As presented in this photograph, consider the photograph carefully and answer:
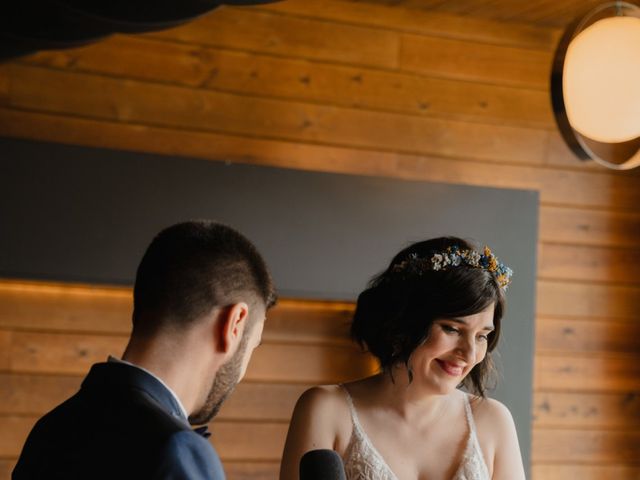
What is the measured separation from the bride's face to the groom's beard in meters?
1.05

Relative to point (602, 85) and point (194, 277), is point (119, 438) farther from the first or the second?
point (602, 85)

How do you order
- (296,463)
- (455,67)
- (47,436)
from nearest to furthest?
(47,436)
(296,463)
(455,67)

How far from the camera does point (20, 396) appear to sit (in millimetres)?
3662

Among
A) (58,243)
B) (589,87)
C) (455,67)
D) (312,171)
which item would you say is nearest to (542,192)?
(455,67)

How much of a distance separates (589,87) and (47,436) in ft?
4.32

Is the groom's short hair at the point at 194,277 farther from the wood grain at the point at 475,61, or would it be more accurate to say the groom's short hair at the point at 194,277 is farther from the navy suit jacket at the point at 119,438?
the wood grain at the point at 475,61

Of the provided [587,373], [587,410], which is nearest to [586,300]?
[587,373]

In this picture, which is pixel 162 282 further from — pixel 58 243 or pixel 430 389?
pixel 58 243

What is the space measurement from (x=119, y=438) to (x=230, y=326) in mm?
248

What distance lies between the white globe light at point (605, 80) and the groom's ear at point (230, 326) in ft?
3.28

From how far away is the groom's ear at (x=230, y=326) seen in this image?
1.38 meters

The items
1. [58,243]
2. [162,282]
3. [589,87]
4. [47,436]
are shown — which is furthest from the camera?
[58,243]

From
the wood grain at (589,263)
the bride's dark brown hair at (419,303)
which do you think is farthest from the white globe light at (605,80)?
the wood grain at (589,263)

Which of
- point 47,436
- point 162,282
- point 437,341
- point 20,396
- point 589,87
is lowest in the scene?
point 20,396
